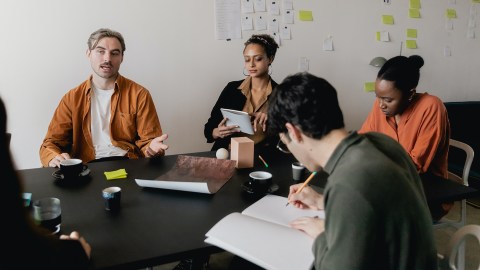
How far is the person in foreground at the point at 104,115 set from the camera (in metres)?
2.05

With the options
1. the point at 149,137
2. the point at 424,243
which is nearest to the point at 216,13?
the point at 149,137

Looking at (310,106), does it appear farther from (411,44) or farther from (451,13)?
(451,13)

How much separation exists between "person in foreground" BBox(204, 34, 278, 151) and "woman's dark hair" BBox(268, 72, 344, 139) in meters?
1.32

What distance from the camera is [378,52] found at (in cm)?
334

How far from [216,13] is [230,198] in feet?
5.84

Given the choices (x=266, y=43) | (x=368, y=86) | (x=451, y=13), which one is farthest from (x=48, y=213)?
(x=451, y=13)

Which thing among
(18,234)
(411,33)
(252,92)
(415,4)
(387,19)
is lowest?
(18,234)

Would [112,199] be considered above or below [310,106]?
below

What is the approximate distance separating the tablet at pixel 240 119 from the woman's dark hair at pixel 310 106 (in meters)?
0.91

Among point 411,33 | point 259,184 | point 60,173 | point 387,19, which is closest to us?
point 259,184

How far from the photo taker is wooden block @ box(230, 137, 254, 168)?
162 cm

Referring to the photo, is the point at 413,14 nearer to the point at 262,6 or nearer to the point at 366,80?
the point at 366,80

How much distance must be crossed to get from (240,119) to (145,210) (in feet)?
2.85

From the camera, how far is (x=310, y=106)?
0.91 metres
